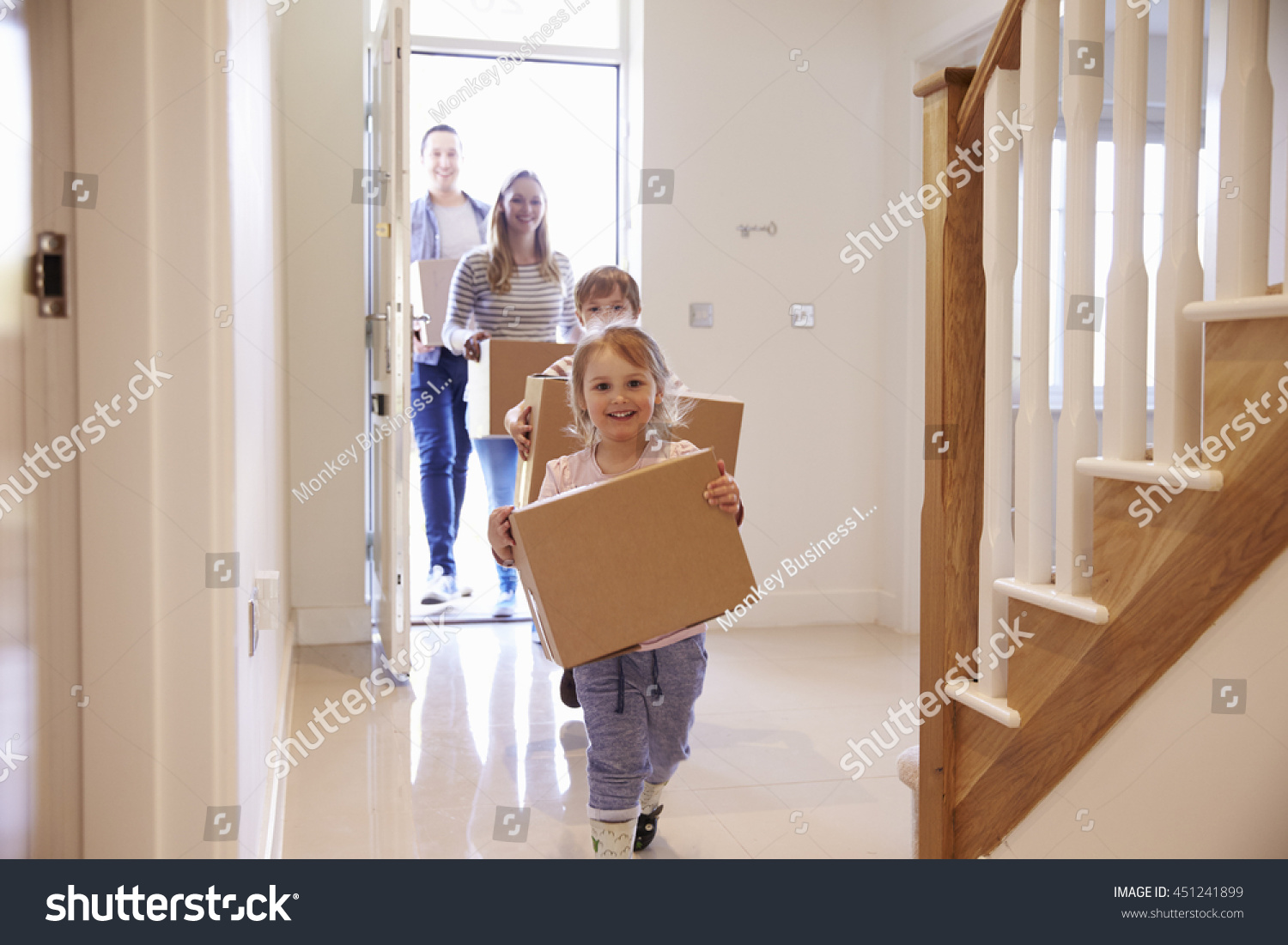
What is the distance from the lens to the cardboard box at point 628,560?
137cm

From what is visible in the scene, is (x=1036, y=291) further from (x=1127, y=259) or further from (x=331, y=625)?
(x=331, y=625)

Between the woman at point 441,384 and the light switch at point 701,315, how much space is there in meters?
0.79

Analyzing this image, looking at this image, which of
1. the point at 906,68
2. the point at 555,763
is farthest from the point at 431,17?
the point at 555,763

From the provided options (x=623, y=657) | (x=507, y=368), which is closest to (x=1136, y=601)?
(x=623, y=657)

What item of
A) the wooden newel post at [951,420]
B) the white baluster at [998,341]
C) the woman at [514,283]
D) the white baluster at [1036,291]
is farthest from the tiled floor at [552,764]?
Answer: the woman at [514,283]

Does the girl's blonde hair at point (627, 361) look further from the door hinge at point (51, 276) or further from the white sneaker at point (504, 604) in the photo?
the white sneaker at point (504, 604)

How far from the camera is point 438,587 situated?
3.74m

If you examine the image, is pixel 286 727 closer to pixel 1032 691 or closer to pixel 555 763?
pixel 555 763

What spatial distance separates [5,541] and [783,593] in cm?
295

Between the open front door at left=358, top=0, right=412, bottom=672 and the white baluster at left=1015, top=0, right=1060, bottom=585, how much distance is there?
5.77 feet

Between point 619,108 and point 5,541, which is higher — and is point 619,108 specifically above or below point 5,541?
above

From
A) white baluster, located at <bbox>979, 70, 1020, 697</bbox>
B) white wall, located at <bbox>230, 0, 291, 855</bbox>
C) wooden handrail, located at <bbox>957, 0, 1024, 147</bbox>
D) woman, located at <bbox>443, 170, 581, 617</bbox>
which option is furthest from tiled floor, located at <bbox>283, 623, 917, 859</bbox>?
wooden handrail, located at <bbox>957, 0, 1024, 147</bbox>

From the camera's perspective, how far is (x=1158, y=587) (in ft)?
4.25

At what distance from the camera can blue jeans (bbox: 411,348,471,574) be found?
11.8ft
